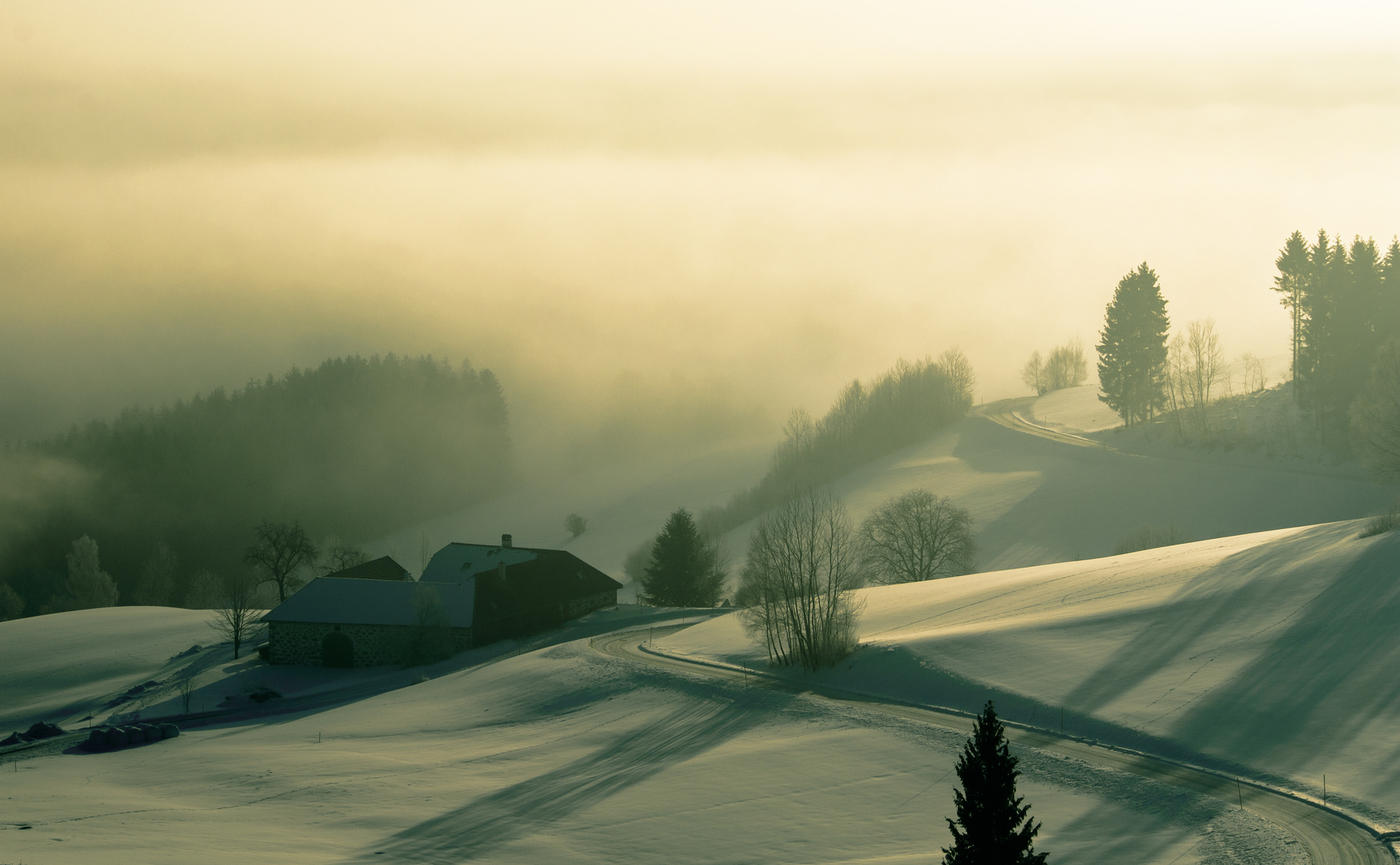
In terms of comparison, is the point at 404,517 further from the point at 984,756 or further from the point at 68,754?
the point at 984,756

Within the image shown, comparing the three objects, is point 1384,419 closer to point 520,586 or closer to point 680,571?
point 680,571

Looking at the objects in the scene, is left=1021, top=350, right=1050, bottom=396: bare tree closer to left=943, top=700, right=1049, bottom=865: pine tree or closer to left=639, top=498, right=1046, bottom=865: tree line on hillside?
left=639, top=498, right=1046, bottom=865: tree line on hillside

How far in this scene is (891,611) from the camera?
4331 centimetres

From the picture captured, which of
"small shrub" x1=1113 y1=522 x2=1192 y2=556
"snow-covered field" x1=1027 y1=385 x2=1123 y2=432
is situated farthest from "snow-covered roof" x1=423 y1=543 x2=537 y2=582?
"snow-covered field" x1=1027 y1=385 x2=1123 y2=432

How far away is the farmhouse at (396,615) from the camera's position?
181 ft

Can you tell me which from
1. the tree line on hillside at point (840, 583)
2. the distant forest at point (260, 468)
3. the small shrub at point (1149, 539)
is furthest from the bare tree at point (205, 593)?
the small shrub at point (1149, 539)

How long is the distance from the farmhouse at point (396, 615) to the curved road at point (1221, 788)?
30253 mm

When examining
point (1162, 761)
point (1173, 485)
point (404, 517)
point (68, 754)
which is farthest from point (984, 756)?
point (404, 517)

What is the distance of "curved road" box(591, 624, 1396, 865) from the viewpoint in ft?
54.9

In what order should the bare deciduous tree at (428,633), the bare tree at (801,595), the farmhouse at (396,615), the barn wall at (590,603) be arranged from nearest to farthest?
1. the bare tree at (801,595)
2. the bare deciduous tree at (428,633)
3. the farmhouse at (396,615)
4. the barn wall at (590,603)

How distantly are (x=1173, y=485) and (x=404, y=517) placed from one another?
128 metres

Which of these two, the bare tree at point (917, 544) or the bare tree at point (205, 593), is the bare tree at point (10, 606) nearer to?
the bare tree at point (205, 593)

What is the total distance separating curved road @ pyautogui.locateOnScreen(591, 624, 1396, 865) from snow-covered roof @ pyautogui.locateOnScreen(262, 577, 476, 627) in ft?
103

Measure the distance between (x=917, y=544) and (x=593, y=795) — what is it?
48.8 metres
